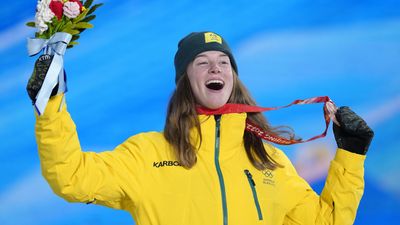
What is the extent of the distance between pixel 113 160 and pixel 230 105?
0.56m

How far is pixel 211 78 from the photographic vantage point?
252 cm

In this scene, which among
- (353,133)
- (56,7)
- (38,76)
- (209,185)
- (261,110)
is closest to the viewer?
(38,76)

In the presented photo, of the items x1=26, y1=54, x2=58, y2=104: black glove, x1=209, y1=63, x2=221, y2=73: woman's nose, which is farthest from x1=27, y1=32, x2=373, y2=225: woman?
x1=26, y1=54, x2=58, y2=104: black glove

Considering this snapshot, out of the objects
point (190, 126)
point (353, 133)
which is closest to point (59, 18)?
point (190, 126)

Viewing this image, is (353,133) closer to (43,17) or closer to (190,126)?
(190,126)

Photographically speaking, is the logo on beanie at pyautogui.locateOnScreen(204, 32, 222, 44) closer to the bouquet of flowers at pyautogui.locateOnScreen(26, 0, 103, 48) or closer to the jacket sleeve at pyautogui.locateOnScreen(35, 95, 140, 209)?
the jacket sleeve at pyautogui.locateOnScreen(35, 95, 140, 209)

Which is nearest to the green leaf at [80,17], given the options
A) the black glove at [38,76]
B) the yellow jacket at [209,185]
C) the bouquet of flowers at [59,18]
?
the bouquet of flowers at [59,18]

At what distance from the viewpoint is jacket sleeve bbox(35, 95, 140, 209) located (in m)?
1.94

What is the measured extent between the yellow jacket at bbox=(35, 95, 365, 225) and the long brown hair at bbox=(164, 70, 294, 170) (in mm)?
31

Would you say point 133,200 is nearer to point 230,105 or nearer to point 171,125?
point 171,125

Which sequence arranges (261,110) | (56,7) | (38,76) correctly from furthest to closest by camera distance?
(261,110) → (56,7) → (38,76)

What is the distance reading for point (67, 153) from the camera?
1.99 m

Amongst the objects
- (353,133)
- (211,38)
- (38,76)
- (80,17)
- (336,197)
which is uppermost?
(211,38)

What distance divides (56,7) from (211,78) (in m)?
0.77
